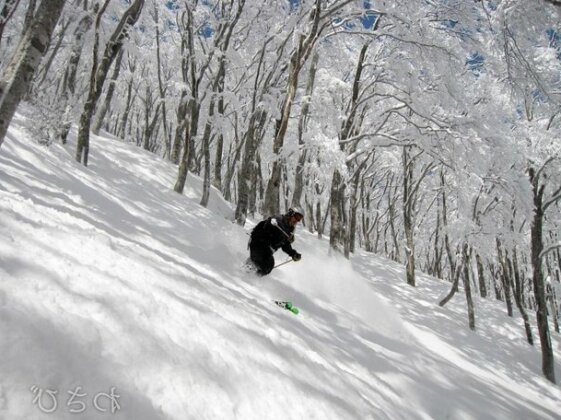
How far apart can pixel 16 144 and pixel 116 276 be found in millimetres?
7174

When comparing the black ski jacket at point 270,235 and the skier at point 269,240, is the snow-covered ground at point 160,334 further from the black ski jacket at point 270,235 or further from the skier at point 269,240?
the black ski jacket at point 270,235

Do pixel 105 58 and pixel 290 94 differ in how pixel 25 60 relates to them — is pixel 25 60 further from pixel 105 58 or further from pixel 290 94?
pixel 105 58

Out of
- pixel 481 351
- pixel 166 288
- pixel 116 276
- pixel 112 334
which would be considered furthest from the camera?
pixel 481 351

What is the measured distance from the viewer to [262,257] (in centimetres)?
654

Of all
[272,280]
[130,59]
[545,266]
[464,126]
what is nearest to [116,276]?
[272,280]

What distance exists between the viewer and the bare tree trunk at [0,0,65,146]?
154 inches

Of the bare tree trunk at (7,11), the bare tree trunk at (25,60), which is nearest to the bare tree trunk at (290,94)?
the bare tree trunk at (25,60)

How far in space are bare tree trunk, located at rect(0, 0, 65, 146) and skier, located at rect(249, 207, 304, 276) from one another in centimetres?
401

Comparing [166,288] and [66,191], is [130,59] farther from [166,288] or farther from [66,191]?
[166,288]

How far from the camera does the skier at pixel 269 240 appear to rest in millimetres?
6570

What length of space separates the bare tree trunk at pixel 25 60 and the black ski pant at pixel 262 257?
158 inches

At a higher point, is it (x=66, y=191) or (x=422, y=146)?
(x=422, y=146)

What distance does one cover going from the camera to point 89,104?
1016 centimetres

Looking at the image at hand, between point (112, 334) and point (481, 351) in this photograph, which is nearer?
point (112, 334)
